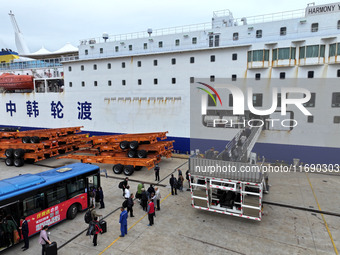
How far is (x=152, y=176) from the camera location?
14.2m

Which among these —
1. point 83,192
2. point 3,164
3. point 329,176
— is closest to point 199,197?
point 83,192

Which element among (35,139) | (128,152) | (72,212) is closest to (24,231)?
(72,212)

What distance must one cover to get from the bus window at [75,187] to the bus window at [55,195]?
265 millimetres

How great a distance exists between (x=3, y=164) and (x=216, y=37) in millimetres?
19975

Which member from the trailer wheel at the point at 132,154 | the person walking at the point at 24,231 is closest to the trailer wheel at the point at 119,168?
the trailer wheel at the point at 132,154

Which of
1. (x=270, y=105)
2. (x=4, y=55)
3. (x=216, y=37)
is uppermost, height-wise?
(x=4, y=55)

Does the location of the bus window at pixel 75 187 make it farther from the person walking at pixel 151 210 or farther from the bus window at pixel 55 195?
the person walking at pixel 151 210

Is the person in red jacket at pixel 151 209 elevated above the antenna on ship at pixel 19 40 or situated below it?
below

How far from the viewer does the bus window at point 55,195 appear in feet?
26.1

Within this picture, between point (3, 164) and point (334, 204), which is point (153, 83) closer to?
point (3, 164)

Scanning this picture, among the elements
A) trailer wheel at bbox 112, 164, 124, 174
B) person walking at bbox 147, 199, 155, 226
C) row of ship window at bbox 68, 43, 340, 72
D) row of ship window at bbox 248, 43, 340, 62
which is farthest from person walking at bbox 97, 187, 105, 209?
row of ship window at bbox 248, 43, 340, 62

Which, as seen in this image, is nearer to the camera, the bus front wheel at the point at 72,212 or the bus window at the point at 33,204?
the bus window at the point at 33,204

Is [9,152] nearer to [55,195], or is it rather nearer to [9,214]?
[55,195]

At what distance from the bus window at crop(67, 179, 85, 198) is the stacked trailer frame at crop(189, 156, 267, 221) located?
15.1ft
